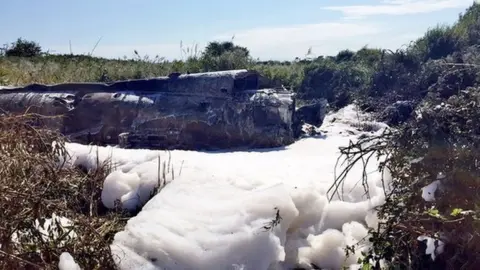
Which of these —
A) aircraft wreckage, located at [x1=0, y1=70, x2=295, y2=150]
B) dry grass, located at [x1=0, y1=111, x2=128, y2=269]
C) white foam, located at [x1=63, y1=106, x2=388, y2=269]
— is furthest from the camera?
aircraft wreckage, located at [x1=0, y1=70, x2=295, y2=150]

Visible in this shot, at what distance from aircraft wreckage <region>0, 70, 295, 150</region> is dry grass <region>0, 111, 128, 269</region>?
302 cm

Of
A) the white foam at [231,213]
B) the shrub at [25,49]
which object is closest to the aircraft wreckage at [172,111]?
the white foam at [231,213]

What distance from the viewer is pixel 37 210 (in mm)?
2955

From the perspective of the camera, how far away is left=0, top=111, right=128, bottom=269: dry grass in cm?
300

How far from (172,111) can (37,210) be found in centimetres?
417

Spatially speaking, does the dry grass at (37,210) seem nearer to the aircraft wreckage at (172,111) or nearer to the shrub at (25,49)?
the aircraft wreckage at (172,111)

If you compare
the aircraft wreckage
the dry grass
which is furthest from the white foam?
the aircraft wreckage

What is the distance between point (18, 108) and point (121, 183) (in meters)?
3.29

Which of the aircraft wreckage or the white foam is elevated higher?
the aircraft wreckage

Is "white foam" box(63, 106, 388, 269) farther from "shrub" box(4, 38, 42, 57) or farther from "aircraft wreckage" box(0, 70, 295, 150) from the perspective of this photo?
"shrub" box(4, 38, 42, 57)

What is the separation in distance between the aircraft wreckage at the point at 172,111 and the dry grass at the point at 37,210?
3.02m

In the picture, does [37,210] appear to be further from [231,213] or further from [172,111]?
[172,111]

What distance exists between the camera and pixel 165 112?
23.2 feet

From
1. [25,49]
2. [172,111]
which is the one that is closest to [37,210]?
[172,111]
